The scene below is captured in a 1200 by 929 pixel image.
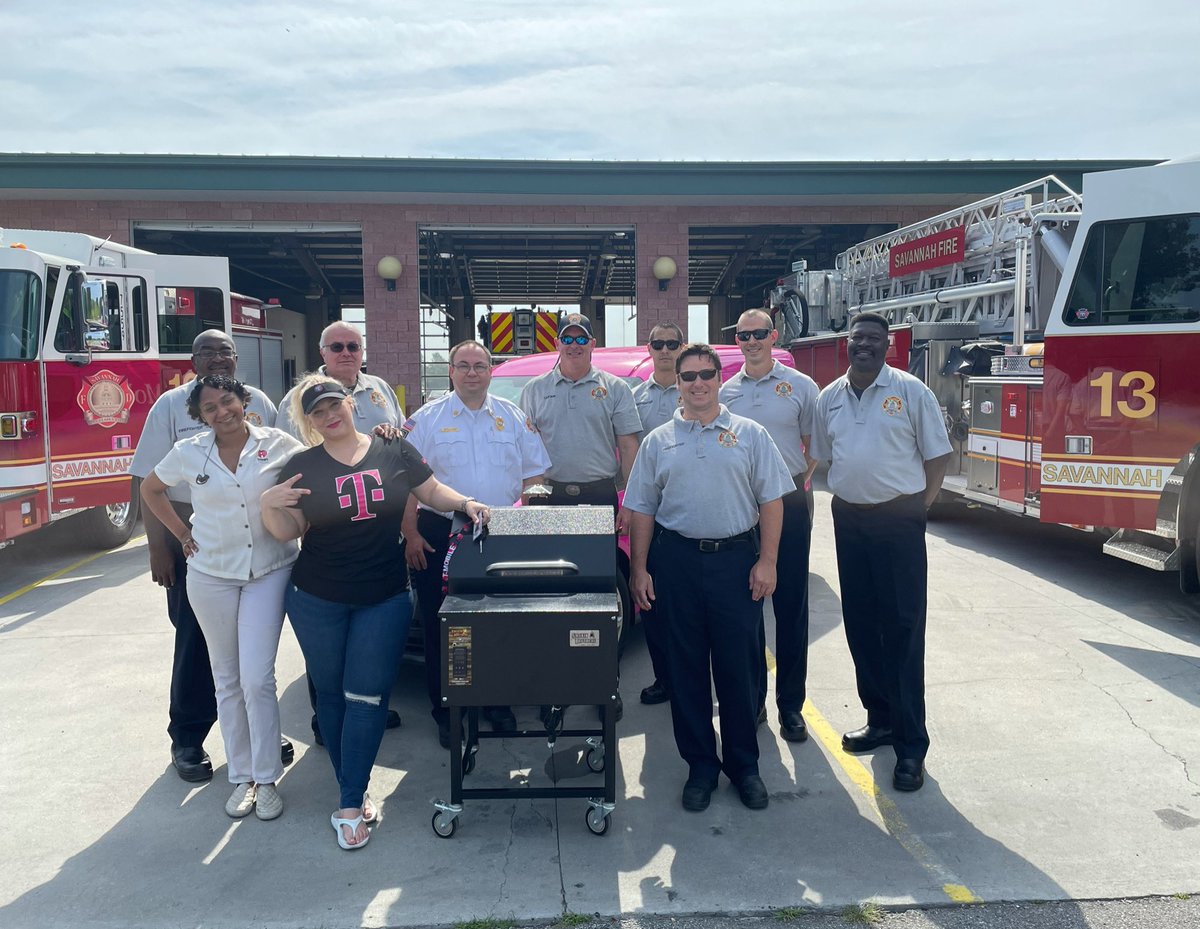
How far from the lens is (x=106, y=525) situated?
9211 millimetres

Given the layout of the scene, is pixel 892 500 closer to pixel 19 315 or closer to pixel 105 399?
pixel 19 315

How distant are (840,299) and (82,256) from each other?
35.6ft

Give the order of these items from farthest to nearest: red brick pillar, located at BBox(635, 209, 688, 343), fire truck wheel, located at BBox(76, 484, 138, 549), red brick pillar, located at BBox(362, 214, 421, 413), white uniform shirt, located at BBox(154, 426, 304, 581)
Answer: red brick pillar, located at BBox(635, 209, 688, 343) < red brick pillar, located at BBox(362, 214, 421, 413) < fire truck wheel, located at BBox(76, 484, 138, 549) < white uniform shirt, located at BBox(154, 426, 304, 581)

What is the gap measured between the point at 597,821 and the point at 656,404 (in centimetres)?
255

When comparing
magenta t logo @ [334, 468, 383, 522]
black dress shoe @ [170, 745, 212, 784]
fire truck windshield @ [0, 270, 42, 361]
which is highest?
fire truck windshield @ [0, 270, 42, 361]

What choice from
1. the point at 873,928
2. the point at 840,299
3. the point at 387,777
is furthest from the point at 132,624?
the point at 840,299

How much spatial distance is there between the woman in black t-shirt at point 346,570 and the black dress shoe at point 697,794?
1271mm

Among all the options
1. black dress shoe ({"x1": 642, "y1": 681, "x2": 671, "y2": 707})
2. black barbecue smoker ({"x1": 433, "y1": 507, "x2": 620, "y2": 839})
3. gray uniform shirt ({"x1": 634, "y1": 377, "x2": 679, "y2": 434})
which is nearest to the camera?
black barbecue smoker ({"x1": 433, "y1": 507, "x2": 620, "y2": 839})

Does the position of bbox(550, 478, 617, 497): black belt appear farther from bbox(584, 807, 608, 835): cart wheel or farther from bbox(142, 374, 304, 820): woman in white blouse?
bbox(584, 807, 608, 835): cart wheel

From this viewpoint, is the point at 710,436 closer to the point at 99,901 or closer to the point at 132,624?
the point at 99,901

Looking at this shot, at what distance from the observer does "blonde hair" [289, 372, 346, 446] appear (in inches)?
140

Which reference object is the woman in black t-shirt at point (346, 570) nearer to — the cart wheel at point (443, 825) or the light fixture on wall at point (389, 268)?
the cart wheel at point (443, 825)

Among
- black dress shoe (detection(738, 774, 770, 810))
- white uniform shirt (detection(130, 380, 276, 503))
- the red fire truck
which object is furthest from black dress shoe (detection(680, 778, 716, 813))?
the red fire truck

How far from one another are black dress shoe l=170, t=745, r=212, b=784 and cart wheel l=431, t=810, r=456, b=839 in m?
1.22
